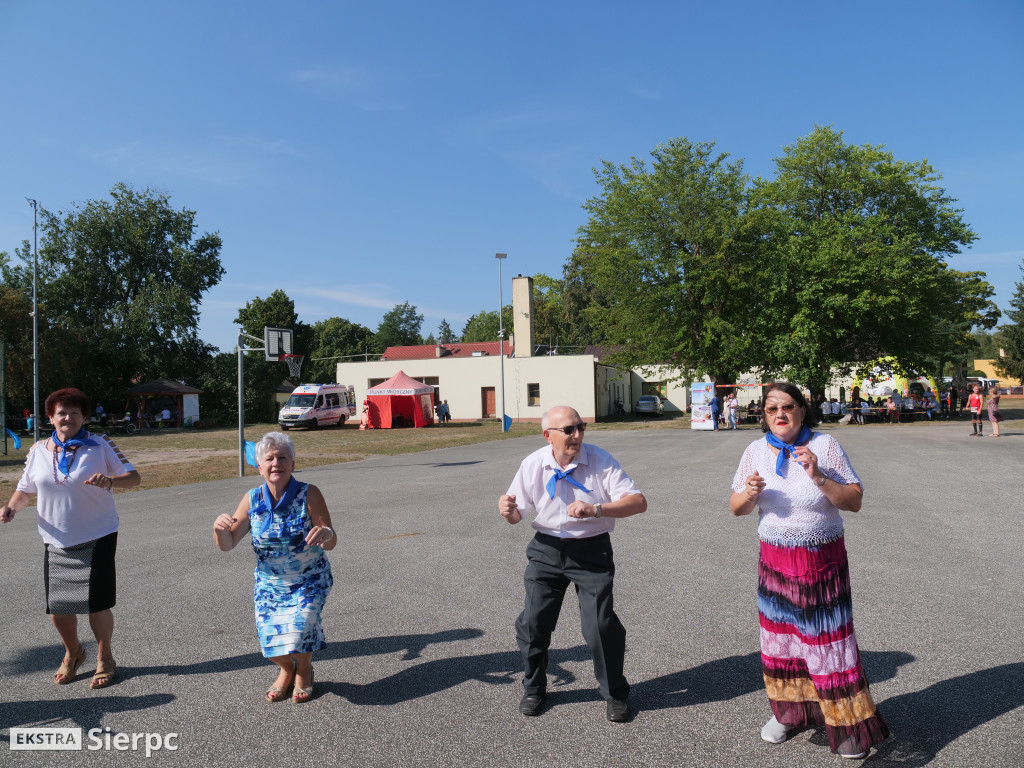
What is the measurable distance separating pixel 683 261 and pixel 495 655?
36.3m

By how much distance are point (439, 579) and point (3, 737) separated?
3.49m

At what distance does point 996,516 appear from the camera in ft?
30.2

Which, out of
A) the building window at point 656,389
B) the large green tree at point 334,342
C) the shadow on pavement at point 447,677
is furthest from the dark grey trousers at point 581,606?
the large green tree at point 334,342

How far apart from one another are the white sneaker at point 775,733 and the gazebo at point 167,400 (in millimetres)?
49864

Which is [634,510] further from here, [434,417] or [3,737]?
[434,417]

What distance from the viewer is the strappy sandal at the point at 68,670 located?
14.5 feet

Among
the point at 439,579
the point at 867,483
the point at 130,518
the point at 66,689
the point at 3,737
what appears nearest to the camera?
the point at 3,737

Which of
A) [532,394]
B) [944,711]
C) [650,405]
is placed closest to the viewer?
[944,711]

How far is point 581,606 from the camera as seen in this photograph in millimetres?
3818

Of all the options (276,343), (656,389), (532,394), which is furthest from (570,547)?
(656,389)

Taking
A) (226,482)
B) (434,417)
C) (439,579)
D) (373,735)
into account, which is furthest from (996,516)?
(434,417)

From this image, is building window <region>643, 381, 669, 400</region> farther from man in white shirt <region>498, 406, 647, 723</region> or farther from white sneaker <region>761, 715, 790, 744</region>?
white sneaker <region>761, 715, 790, 744</region>

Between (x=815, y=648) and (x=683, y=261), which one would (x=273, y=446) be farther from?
(x=683, y=261)

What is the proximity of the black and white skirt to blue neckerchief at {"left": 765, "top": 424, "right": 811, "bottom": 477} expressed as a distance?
3.76 meters
